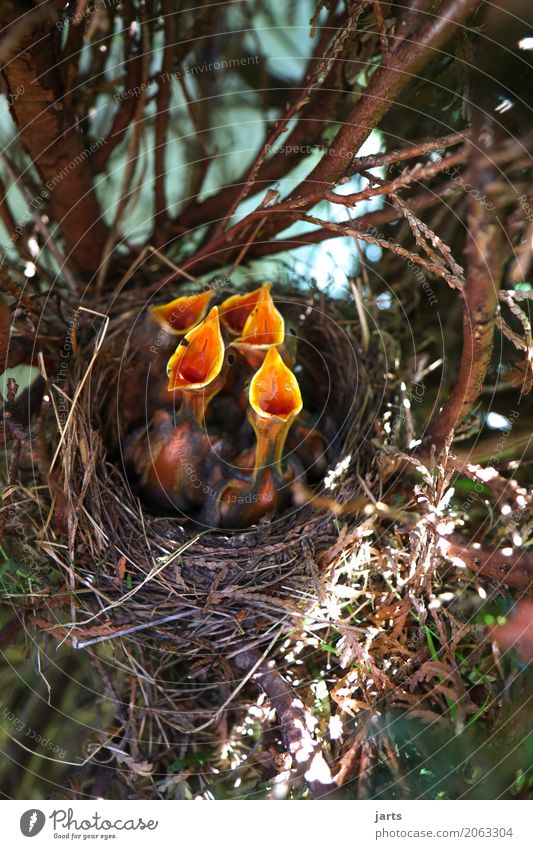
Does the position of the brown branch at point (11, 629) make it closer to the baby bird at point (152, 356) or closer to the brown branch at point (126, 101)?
the baby bird at point (152, 356)

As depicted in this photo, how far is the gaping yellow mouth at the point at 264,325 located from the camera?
92cm

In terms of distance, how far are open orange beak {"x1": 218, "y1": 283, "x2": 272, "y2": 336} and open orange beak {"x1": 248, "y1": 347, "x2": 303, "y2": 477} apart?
0.12 m

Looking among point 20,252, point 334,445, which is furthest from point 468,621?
point 20,252

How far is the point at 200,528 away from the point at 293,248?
1.40ft

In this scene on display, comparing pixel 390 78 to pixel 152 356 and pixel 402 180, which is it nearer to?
pixel 402 180

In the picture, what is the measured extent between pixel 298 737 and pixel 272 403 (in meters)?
0.38

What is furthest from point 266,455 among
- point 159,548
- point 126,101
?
point 126,101

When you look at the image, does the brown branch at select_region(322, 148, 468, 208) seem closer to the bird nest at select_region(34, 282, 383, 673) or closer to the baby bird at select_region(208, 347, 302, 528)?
the baby bird at select_region(208, 347, 302, 528)

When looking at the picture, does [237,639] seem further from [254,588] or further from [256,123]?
[256,123]

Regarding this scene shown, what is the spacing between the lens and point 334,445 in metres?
1.01
